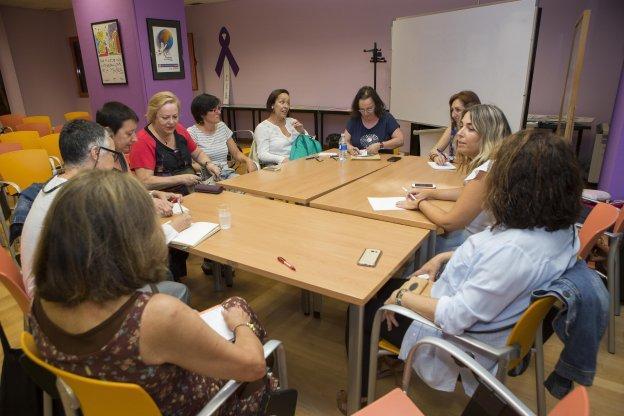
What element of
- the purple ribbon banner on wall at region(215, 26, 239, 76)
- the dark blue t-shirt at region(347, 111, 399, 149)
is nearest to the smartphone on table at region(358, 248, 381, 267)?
the dark blue t-shirt at region(347, 111, 399, 149)

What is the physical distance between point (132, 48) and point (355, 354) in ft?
15.2

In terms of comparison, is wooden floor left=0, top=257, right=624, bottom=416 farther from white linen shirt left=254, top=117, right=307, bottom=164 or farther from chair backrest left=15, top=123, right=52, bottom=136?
chair backrest left=15, top=123, right=52, bottom=136

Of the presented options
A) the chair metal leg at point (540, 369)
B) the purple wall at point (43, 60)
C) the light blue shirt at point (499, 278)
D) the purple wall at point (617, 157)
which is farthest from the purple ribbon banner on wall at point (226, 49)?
the chair metal leg at point (540, 369)

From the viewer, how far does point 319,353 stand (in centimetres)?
218

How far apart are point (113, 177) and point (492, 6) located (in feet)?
14.3

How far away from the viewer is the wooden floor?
182 cm

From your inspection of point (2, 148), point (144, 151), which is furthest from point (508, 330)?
point (2, 148)

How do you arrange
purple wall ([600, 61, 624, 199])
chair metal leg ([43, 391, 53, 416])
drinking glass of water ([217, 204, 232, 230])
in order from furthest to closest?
purple wall ([600, 61, 624, 199]) → drinking glass of water ([217, 204, 232, 230]) → chair metal leg ([43, 391, 53, 416])

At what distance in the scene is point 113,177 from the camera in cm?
93

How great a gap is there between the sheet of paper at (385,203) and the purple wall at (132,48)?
375 centimetres

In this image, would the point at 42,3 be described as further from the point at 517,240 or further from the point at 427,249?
the point at 517,240

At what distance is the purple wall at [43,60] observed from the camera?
8.27m

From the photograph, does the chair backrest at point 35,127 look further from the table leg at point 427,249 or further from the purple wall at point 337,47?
the table leg at point 427,249

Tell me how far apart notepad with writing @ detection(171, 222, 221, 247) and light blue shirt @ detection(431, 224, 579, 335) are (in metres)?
1.05
